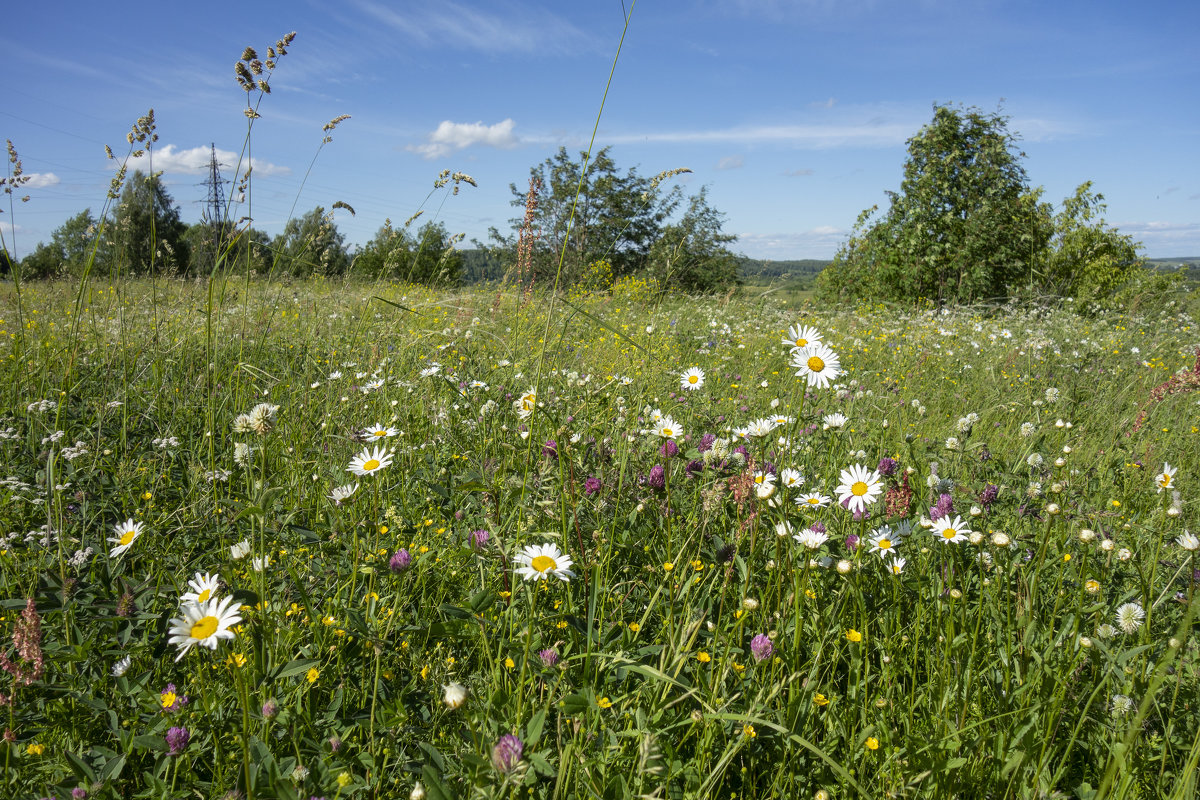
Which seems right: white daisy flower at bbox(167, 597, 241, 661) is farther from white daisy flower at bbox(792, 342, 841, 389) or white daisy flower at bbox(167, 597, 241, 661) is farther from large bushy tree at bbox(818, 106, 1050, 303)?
large bushy tree at bbox(818, 106, 1050, 303)

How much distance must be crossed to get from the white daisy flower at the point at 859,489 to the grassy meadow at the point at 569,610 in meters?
0.01

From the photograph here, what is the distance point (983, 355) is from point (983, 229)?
10.5 meters

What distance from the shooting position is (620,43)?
1317mm

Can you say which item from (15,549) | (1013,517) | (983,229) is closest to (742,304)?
(1013,517)

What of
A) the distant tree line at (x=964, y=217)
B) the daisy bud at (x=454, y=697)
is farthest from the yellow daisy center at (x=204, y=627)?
the distant tree line at (x=964, y=217)

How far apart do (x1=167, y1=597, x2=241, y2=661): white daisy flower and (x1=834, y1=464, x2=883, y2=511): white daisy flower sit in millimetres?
1307

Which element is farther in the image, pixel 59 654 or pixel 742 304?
pixel 742 304

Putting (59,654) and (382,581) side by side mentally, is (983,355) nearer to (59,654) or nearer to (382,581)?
(382,581)

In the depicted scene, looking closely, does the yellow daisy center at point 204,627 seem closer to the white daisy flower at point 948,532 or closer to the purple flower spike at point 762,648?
the purple flower spike at point 762,648

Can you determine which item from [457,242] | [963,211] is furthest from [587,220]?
[963,211]

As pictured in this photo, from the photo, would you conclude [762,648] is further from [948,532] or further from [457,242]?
[457,242]

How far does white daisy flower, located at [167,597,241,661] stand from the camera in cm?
80

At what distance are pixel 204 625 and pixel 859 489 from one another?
1433 millimetres

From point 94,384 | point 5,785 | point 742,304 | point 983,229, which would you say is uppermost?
point 983,229
